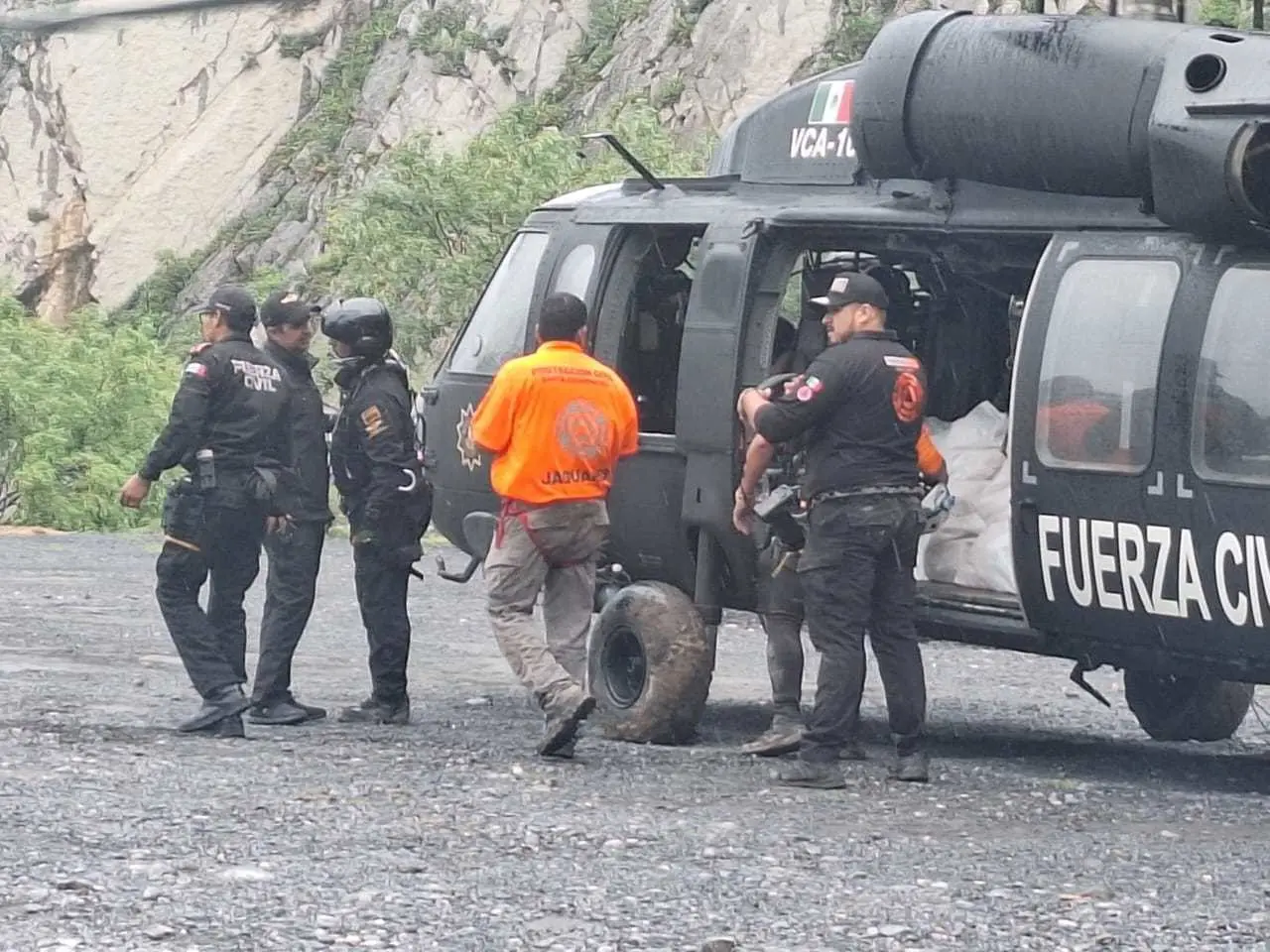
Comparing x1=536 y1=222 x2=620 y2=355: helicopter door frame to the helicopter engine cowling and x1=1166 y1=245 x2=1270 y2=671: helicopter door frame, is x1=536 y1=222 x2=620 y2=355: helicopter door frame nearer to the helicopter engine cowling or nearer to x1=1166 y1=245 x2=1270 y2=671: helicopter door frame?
the helicopter engine cowling

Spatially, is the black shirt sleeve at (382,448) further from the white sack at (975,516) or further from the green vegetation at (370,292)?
the green vegetation at (370,292)

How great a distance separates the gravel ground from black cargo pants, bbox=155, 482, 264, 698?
1.09ft

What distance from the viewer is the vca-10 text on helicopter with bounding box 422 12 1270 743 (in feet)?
26.1

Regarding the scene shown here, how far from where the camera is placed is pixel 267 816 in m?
7.37

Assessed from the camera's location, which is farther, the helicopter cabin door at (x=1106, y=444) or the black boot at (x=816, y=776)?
the black boot at (x=816, y=776)

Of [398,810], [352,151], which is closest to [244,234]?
[352,151]

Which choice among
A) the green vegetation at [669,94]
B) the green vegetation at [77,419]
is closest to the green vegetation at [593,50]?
the green vegetation at [669,94]

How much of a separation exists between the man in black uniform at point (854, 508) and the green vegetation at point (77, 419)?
18.5 meters

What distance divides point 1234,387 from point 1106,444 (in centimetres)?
55

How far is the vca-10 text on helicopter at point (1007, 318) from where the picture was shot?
26.1 ft

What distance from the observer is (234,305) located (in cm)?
970

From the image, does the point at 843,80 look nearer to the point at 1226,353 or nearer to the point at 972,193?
the point at 972,193

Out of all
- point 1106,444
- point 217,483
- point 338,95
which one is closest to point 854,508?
point 1106,444

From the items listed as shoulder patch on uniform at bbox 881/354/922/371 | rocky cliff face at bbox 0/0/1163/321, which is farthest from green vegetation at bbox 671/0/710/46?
shoulder patch on uniform at bbox 881/354/922/371
